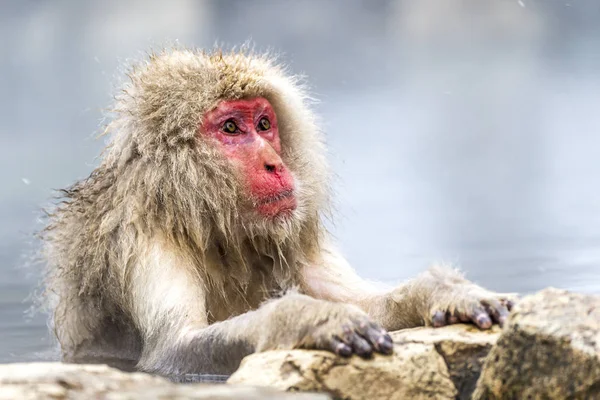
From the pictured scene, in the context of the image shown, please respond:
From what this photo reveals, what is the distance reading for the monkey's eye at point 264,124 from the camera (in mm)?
5070

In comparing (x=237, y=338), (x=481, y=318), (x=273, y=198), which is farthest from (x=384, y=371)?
(x=273, y=198)

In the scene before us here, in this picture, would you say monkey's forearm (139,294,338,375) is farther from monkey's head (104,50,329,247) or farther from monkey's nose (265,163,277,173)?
monkey's nose (265,163,277,173)

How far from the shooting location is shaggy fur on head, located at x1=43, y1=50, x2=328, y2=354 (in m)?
4.79

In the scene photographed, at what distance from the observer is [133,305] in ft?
15.8

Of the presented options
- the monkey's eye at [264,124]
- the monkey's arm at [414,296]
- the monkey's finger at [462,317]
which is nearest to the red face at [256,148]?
the monkey's eye at [264,124]

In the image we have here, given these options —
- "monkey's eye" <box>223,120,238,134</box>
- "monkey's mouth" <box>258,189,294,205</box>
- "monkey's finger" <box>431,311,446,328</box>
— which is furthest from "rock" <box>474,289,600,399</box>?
"monkey's eye" <box>223,120,238,134</box>

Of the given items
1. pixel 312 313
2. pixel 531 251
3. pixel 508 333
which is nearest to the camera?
pixel 508 333

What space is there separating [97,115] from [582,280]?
24.1 feet

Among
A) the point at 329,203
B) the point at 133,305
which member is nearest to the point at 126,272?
the point at 133,305

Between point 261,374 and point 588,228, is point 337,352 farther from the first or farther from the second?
point 588,228

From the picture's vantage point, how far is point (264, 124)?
509 cm

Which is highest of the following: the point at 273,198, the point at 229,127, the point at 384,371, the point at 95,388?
the point at 229,127

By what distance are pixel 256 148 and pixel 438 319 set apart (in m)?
1.36

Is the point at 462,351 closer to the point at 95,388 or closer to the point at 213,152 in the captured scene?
the point at 95,388
